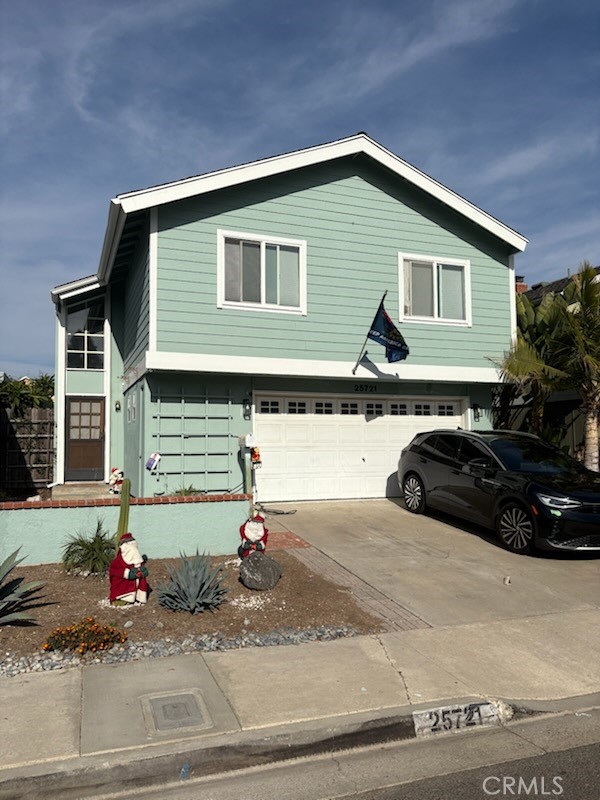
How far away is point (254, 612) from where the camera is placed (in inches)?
266

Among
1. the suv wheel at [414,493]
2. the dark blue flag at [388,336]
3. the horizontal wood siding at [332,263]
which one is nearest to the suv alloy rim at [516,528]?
the suv wheel at [414,493]

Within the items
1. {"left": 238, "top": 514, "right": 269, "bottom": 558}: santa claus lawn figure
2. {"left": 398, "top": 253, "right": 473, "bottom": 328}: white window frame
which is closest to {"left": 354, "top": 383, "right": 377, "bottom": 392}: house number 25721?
{"left": 398, "top": 253, "right": 473, "bottom": 328}: white window frame

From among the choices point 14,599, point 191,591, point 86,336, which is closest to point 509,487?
point 191,591

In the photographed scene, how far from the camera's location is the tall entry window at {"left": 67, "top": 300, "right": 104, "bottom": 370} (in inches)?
623

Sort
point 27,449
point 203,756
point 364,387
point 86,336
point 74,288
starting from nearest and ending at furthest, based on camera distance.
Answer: point 203,756 < point 364,387 < point 74,288 < point 86,336 < point 27,449

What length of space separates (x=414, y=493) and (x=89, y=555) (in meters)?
6.41

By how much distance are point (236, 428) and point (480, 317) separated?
594 cm

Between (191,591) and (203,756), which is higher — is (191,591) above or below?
above

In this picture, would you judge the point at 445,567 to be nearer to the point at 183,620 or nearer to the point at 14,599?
the point at 183,620

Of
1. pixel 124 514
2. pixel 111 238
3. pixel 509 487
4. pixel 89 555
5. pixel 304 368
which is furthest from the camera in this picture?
pixel 111 238

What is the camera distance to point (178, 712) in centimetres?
449

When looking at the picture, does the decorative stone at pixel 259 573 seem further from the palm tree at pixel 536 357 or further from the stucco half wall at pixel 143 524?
the palm tree at pixel 536 357

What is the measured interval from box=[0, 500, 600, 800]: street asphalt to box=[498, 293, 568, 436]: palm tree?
5.67 m
